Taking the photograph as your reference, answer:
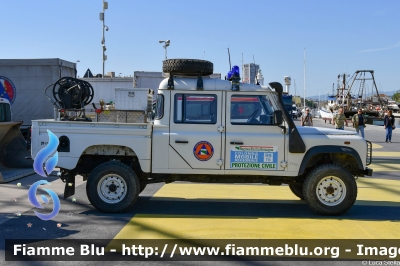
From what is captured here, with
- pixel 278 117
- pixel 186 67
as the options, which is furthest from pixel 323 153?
pixel 186 67

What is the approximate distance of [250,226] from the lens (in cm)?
724

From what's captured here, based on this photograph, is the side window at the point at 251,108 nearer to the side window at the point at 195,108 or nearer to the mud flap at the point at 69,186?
the side window at the point at 195,108

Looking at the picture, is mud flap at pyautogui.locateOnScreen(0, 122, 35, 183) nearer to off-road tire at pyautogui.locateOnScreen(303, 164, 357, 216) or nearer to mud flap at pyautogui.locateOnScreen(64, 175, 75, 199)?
mud flap at pyautogui.locateOnScreen(64, 175, 75, 199)

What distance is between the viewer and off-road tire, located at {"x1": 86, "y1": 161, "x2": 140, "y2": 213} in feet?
26.1

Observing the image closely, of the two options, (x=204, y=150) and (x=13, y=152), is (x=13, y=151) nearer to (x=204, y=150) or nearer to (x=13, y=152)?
(x=13, y=152)

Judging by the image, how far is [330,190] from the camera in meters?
7.98

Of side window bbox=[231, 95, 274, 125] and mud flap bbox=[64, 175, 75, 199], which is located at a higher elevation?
side window bbox=[231, 95, 274, 125]

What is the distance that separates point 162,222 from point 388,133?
21.1 m

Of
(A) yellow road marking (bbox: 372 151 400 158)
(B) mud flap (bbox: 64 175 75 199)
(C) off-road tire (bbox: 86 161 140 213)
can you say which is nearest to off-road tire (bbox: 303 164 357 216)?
(C) off-road tire (bbox: 86 161 140 213)

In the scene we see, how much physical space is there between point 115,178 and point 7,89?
11.4m

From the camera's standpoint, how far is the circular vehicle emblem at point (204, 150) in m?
7.91

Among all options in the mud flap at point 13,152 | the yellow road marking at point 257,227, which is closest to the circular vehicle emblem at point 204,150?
the yellow road marking at point 257,227

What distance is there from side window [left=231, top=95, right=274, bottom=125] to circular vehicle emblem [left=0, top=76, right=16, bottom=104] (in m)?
12.2

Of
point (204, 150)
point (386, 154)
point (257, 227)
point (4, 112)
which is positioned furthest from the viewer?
point (386, 154)
